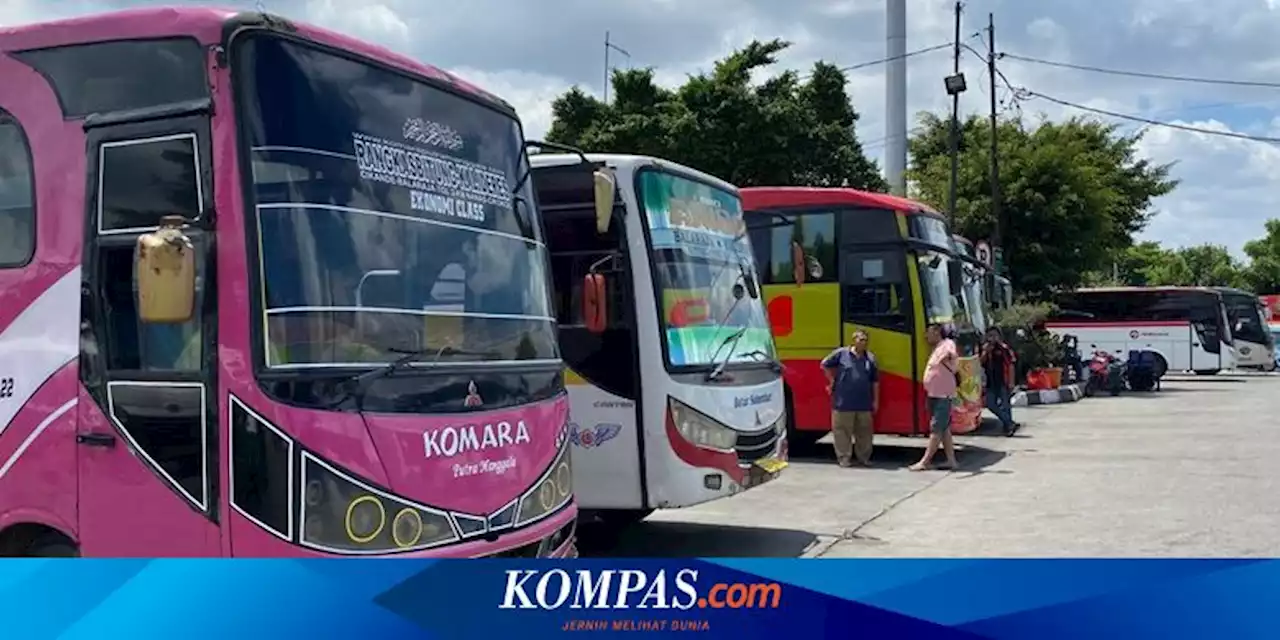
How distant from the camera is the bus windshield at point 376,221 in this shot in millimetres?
4402

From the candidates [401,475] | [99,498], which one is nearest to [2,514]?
[99,498]

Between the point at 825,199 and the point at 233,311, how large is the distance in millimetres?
11664

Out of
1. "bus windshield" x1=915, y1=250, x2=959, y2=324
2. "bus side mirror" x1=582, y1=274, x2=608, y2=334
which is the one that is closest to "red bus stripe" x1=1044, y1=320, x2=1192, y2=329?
"bus windshield" x1=915, y1=250, x2=959, y2=324

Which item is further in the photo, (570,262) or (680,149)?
(680,149)

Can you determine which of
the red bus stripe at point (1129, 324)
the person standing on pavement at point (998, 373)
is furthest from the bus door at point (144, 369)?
the red bus stripe at point (1129, 324)

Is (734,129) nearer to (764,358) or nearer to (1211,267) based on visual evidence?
(764,358)

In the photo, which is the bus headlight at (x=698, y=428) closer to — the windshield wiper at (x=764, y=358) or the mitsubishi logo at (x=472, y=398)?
the windshield wiper at (x=764, y=358)

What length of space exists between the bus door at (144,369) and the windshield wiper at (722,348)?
4424mm

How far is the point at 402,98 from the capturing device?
16.9ft

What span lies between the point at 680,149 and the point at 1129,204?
14.4 m

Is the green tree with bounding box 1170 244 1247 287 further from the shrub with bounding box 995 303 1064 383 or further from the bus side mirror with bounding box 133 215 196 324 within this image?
the bus side mirror with bounding box 133 215 196 324

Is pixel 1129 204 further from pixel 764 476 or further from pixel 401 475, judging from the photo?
pixel 401 475

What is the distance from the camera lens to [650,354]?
803 centimetres

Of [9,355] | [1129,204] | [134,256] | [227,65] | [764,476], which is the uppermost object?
[1129,204]
